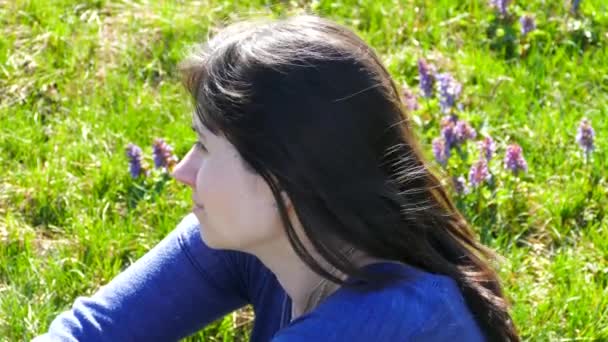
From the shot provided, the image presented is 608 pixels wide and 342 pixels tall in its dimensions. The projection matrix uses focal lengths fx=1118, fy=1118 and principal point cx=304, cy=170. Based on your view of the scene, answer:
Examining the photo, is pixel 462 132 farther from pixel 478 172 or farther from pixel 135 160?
pixel 135 160

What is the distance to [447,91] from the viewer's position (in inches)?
141

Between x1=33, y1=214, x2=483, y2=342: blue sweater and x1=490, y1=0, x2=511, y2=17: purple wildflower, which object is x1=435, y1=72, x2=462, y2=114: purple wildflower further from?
x1=33, y1=214, x2=483, y2=342: blue sweater

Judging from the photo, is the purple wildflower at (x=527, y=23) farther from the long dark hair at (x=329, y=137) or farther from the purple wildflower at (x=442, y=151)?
the long dark hair at (x=329, y=137)

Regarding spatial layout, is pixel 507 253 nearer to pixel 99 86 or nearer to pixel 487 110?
pixel 487 110

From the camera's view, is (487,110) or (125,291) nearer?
(125,291)

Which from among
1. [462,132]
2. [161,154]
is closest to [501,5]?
[462,132]

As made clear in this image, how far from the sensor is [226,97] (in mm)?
1970

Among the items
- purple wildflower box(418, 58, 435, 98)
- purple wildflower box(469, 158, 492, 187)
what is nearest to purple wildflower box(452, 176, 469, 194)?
purple wildflower box(469, 158, 492, 187)

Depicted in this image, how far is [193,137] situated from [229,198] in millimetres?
1688

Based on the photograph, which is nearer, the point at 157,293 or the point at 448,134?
the point at 157,293

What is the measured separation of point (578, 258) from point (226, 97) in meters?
1.60

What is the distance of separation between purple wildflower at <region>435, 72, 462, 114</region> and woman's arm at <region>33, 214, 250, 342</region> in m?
1.37

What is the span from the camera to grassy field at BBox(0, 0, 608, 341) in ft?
10.3

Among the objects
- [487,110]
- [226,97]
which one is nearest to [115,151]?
[487,110]
